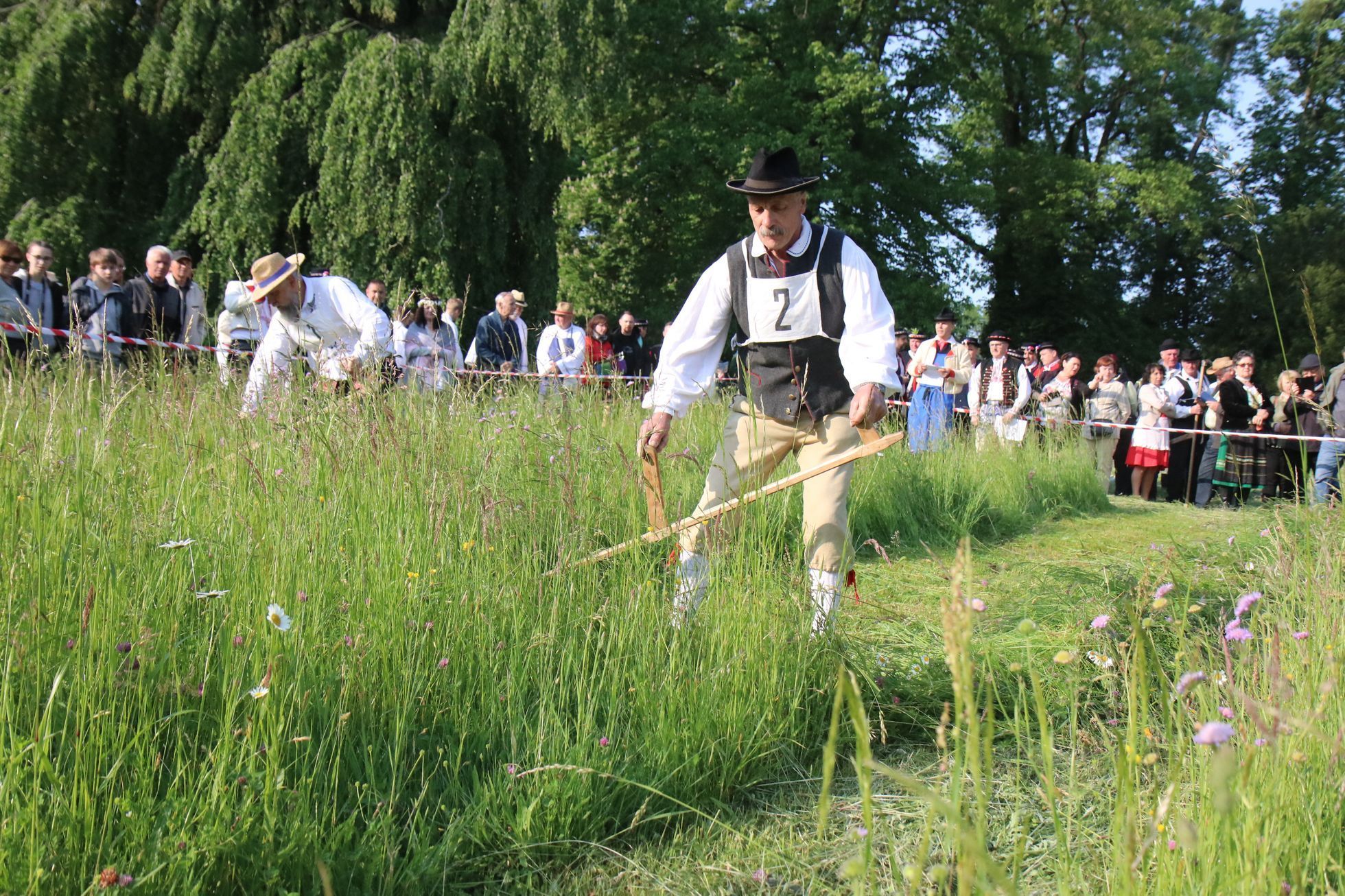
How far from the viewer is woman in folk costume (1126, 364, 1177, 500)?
12.7m

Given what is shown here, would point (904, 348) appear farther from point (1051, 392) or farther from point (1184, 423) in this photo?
point (1184, 423)

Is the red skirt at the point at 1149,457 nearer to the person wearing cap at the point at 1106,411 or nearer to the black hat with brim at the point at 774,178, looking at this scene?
the person wearing cap at the point at 1106,411

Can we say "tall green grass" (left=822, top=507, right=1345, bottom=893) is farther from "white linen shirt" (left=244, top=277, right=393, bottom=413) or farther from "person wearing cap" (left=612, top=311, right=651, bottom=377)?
"person wearing cap" (left=612, top=311, right=651, bottom=377)

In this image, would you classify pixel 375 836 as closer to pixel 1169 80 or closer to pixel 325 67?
pixel 325 67

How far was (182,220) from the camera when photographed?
16.8 metres

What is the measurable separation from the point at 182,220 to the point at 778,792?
16463mm

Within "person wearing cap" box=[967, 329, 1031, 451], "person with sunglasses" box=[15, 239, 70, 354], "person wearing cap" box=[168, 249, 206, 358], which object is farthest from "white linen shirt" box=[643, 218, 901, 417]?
"person wearing cap" box=[967, 329, 1031, 451]

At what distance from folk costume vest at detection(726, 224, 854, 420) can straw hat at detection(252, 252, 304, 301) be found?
3.39m

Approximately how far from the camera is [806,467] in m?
4.48

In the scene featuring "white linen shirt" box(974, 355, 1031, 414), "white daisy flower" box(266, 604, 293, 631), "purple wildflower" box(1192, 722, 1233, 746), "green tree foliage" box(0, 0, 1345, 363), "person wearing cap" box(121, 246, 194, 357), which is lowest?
"white daisy flower" box(266, 604, 293, 631)

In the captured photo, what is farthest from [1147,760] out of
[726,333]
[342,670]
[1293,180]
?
[1293,180]

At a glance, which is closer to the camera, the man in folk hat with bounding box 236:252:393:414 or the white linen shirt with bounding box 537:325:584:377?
the man in folk hat with bounding box 236:252:393:414

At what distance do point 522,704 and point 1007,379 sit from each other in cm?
1095

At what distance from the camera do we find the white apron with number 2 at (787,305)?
4391mm
